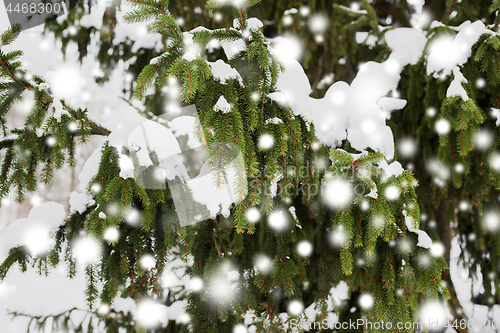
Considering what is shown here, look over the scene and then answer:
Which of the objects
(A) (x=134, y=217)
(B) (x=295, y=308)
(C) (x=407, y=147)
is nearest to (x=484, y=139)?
(C) (x=407, y=147)

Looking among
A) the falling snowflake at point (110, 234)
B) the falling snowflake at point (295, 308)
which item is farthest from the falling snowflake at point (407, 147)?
the falling snowflake at point (110, 234)

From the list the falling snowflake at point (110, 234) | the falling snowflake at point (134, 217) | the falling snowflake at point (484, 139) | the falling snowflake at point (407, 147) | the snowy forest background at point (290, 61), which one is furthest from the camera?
the falling snowflake at point (407, 147)

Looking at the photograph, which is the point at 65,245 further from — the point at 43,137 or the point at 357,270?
the point at 357,270

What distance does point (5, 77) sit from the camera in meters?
1.40

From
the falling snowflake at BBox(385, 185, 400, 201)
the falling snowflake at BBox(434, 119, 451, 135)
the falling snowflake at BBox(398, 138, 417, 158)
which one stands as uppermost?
the falling snowflake at BBox(385, 185, 400, 201)

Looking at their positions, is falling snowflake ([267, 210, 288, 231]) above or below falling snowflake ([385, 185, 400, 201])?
below

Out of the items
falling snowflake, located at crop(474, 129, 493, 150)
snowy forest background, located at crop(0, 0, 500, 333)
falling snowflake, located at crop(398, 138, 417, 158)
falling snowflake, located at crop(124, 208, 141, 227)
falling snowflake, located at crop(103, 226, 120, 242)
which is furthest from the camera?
falling snowflake, located at crop(398, 138, 417, 158)

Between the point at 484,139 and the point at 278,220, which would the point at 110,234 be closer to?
the point at 278,220

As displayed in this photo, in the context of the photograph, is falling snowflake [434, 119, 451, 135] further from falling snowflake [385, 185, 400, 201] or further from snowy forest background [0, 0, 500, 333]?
falling snowflake [385, 185, 400, 201]

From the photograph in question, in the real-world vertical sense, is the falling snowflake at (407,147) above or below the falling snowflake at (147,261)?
below

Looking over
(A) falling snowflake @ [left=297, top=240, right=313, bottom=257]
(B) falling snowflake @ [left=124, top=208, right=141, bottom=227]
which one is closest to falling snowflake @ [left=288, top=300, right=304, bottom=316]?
(A) falling snowflake @ [left=297, top=240, right=313, bottom=257]

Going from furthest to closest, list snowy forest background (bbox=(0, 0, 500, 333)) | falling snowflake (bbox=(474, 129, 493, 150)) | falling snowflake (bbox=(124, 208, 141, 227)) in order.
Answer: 1. falling snowflake (bbox=(474, 129, 493, 150))
2. snowy forest background (bbox=(0, 0, 500, 333))
3. falling snowflake (bbox=(124, 208, 141, 227))

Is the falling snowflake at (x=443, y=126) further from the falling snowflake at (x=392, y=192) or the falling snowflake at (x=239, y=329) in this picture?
the falling snowflake at (x=239, y=329)

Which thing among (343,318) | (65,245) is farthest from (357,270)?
(65,245)
